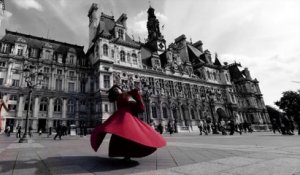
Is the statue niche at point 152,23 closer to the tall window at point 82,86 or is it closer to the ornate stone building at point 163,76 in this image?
the ornate stone building at point 163,76

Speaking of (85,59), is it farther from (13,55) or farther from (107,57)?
(13,55)

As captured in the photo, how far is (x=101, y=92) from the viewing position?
27609 mm

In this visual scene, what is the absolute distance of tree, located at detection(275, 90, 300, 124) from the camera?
56.8 meters

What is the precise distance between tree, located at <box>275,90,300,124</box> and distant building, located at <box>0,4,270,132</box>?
74.0ft

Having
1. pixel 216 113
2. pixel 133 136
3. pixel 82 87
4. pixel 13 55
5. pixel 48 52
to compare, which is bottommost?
pixel 133 136

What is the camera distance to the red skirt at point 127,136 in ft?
12.0

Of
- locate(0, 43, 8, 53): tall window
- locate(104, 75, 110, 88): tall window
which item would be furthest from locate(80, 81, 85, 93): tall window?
locate(0, 43, 8, 53): tall window

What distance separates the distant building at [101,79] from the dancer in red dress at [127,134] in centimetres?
1425

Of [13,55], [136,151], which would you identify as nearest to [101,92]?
[13,55]

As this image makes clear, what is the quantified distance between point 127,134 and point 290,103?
2908 inches

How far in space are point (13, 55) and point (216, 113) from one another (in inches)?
1683

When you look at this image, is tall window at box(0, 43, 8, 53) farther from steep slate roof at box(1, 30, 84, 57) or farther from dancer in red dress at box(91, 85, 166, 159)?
dancer in red dress at box(91, 85, 166, 159)

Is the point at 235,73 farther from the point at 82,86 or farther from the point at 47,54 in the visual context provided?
the point at 47,54

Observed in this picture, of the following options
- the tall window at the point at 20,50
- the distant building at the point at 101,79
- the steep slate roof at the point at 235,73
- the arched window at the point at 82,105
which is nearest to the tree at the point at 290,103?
the steep slate roof at the point at 235,73
